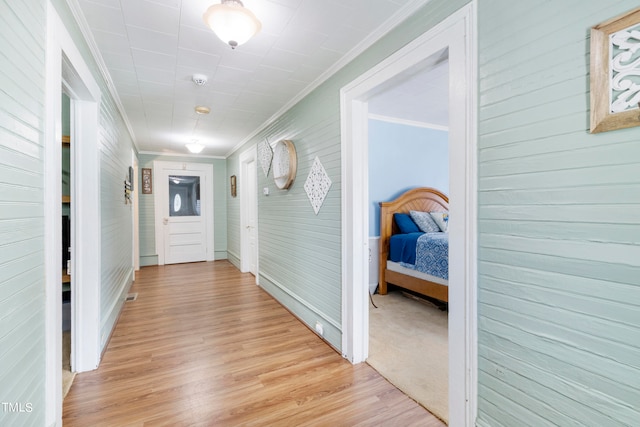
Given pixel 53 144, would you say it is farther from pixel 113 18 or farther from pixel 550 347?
pixel 550 347

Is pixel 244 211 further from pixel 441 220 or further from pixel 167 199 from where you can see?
pixel 441 220

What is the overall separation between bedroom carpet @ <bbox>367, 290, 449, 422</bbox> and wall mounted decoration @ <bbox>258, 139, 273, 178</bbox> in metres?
2.29

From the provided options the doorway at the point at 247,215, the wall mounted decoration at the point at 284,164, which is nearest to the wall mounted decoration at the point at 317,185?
the wall mounted decoration at the point at 284,164

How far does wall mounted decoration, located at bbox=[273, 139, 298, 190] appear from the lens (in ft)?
10.5

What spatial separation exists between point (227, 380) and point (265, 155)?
2.85 m

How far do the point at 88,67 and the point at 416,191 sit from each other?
390 centimetres

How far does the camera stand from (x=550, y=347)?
115 centimetres

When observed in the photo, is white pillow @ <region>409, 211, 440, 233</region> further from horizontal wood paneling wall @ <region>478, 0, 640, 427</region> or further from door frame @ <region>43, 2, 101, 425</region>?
door frame @ <region>43, 2, 101, 425</region>

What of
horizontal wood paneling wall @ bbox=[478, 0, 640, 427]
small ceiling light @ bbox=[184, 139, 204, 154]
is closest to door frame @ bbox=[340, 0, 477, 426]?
horizontal wood paneling wall @ bbox=[478, 0, 640, 427]

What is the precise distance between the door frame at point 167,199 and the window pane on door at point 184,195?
14 centimetres

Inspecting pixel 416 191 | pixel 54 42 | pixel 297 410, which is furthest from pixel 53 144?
pixel 416 191

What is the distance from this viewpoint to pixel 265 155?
13.6ft

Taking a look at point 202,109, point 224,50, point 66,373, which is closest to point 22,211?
point 224,50

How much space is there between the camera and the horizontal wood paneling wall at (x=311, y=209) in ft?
6.55
